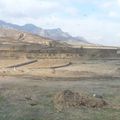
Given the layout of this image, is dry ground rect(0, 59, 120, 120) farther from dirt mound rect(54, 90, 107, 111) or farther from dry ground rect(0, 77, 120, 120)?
dirt mound rect(54, 90, 107, 111)

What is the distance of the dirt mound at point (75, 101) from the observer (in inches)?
543

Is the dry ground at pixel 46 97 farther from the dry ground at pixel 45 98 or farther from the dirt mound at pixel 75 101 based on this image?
the dirt mound at pixel 75 101

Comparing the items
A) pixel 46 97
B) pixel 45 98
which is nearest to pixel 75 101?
pixel 45 98

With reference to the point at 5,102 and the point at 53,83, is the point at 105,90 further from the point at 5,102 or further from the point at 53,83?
the point at 5,102

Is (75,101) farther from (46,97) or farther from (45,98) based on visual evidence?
(46,97)

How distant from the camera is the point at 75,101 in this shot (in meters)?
14.0

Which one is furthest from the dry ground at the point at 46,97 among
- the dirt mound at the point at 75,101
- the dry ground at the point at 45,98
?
the dirt mound at the point at 75,101

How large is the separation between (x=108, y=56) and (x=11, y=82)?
26250mm

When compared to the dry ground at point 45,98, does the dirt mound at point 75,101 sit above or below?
above

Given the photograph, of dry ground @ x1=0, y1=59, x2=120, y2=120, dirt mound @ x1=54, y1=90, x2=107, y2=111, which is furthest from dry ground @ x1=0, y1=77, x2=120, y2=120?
dirt mound @ x1=54, y1=90, x2=107, y2=111

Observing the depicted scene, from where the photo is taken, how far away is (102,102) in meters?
14.1

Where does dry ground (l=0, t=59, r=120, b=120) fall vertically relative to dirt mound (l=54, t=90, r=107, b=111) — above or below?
below

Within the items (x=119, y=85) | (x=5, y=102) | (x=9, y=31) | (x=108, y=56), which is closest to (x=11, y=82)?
(x=119, y=85)

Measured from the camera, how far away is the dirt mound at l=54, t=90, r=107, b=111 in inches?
543
